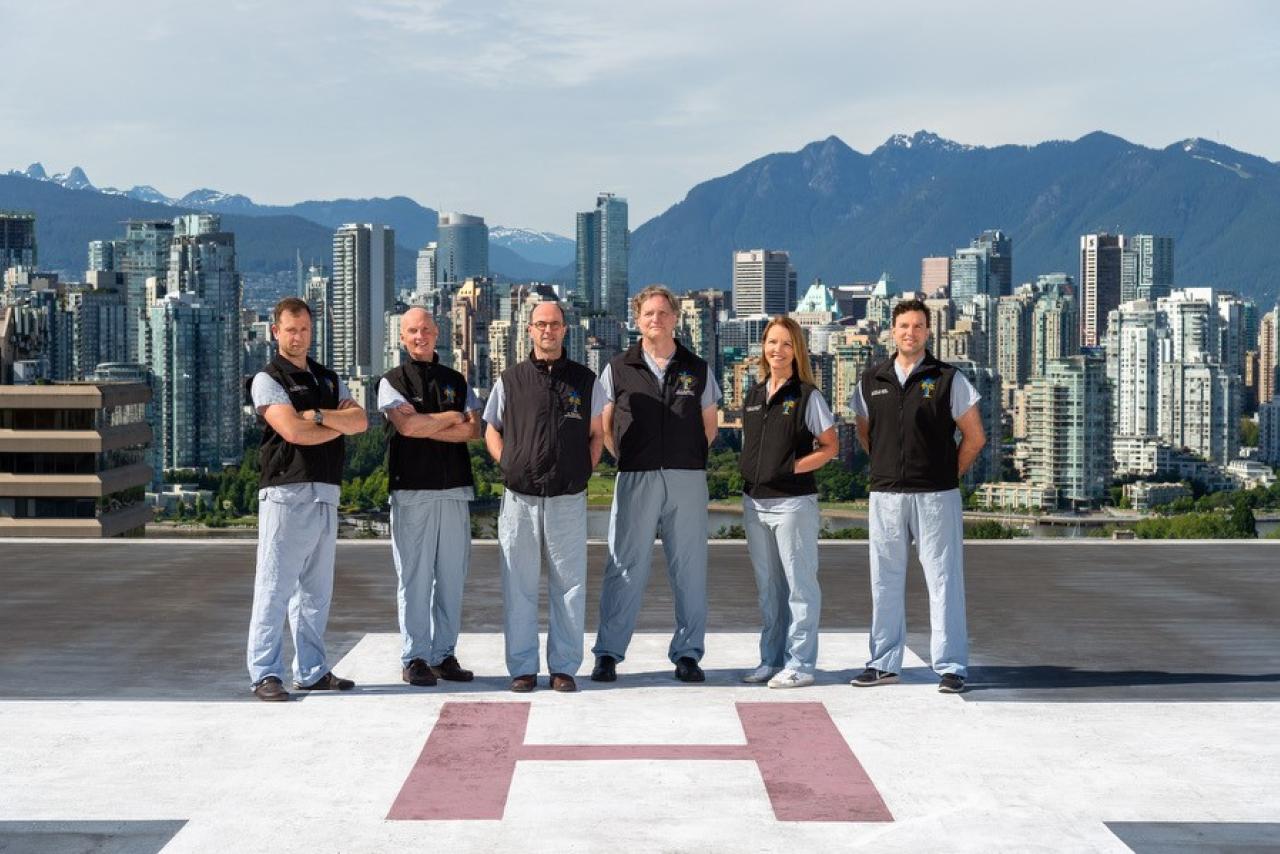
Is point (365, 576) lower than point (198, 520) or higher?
higher

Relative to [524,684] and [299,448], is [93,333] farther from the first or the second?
[524,684]

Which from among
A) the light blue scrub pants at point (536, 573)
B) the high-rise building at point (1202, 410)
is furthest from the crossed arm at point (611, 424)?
the high-rise building at point (1202, 410)

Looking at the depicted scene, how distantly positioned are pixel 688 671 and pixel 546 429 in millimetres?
1204

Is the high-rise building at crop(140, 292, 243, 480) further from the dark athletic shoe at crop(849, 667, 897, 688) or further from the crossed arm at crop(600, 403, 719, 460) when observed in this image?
the dark athletic shoe at crop(849, 667, 897, 688)

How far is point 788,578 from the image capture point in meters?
7.30

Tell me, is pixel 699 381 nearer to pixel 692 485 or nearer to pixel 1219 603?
pixel 692 485

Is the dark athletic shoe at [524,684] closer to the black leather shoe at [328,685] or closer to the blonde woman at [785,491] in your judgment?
the black leather shoe at [328,685]

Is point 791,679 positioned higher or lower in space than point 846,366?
lower

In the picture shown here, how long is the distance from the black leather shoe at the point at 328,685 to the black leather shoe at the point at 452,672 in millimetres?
385

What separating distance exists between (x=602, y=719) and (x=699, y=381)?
62.3 inches

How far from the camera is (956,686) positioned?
7.00 metres

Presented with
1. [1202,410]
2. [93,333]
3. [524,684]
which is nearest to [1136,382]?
[1202,410]

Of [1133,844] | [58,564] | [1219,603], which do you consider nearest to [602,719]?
[1133,844]

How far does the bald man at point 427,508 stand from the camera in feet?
23.7
